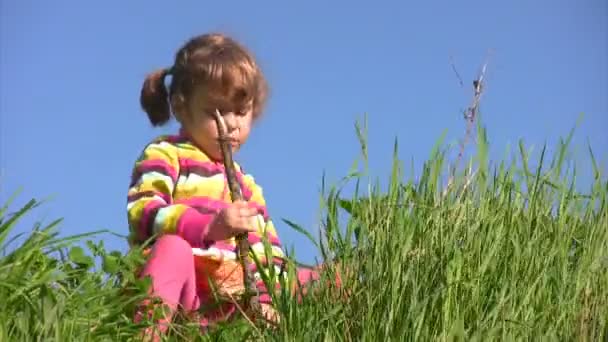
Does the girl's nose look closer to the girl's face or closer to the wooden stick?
the girl's face

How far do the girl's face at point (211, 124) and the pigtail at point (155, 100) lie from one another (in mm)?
181

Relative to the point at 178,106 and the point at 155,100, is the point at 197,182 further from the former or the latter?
the point at 155,100

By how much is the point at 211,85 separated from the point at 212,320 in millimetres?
935

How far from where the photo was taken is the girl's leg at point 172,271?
3352mm

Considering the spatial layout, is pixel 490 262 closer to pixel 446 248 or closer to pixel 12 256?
pixel 446 248

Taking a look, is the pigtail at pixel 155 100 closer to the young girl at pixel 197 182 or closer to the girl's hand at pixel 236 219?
the young girl at pixel 197 182

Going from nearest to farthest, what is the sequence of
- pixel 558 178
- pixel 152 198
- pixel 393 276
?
pixel 393 276
pixel 558 178
pixel 152 198

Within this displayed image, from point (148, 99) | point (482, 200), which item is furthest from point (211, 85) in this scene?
point (482, 200)

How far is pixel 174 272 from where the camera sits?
3.39 meters

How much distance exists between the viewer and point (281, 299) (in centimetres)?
289

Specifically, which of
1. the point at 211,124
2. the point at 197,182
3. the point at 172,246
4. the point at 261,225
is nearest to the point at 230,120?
the point at 211,124

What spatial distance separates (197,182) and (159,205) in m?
0.26

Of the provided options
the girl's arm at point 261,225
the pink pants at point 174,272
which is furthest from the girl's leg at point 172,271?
the girl's arm at point 261,225

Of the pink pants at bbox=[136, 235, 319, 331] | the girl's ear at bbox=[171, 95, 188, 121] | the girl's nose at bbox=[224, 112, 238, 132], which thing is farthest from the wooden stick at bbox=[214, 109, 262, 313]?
the girl's ear at bbox=[171, 95, 188, 121]
